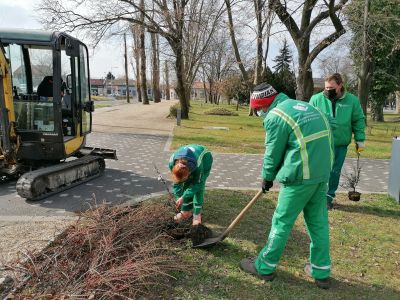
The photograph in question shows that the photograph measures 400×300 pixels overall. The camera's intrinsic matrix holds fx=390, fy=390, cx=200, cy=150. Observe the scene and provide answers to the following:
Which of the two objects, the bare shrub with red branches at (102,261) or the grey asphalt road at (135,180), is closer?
the bare shrub with red branches at (102,261)

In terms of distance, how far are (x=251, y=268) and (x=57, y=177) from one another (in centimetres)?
439

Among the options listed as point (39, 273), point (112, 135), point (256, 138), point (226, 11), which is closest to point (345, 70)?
point (226, 11)

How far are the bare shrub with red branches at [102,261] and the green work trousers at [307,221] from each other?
97cm

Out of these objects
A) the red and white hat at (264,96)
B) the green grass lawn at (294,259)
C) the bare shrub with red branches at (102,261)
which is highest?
the red and white hat at (264,96)

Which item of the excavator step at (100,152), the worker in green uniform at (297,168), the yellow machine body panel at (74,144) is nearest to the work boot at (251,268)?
the worker in green uniform at (297,168)

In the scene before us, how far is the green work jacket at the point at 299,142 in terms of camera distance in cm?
364

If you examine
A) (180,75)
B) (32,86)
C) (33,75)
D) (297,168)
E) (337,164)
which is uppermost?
(180,75)

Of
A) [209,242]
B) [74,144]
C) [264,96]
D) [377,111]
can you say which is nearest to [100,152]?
[74,144]

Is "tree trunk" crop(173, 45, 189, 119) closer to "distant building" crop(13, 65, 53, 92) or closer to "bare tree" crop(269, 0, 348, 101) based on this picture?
"bare tree" crop(269, 0, 348, 101)

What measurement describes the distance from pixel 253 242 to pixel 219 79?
2245 inches

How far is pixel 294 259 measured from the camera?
4.62 metres

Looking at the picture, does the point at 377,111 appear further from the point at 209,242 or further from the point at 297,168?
the point at 297,168

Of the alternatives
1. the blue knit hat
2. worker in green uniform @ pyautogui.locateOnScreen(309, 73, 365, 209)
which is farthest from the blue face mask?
worker in green uniform @ pyautogui.locateOnScreen(309, 73, 365, 209)

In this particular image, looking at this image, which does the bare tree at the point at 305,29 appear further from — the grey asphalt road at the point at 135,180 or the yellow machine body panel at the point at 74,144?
the yellow machine body panel at the point at 74,144
